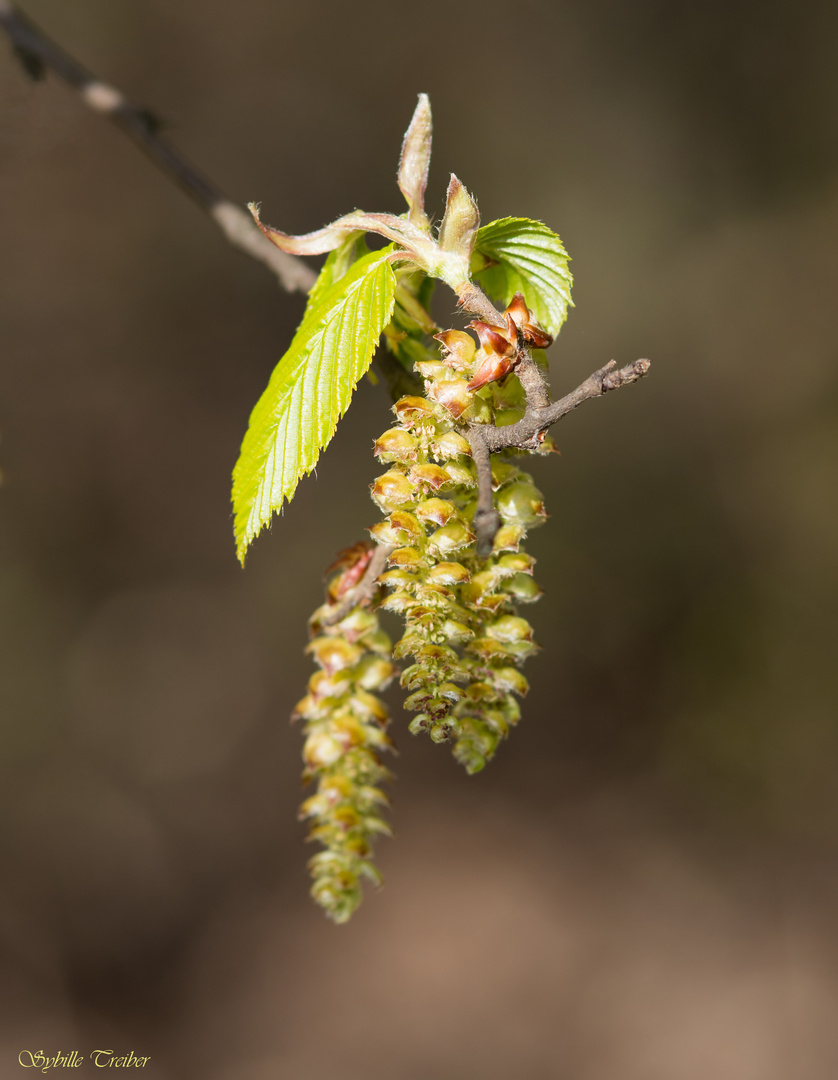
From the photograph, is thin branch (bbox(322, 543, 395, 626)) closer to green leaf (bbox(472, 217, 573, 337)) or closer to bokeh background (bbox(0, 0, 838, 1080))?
green leaf (bbox(472, 217, 573, 337))

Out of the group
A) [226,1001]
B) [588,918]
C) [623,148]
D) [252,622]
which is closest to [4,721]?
[252,622]

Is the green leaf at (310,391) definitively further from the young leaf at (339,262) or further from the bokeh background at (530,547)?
the bokeh background at (530,547)

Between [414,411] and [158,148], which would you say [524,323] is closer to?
[414,411]

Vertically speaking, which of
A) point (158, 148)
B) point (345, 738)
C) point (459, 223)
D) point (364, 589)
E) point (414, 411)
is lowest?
point (345, 738)

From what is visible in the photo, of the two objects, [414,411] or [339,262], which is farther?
[339,262]

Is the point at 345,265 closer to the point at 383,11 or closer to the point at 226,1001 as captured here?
the point at 383,11

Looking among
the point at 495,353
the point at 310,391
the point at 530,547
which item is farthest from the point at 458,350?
the point at 530,547

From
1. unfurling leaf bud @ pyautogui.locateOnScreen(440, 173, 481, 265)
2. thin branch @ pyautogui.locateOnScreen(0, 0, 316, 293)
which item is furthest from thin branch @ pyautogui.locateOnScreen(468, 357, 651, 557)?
thin branch @ pyautogui.locateOnScreen(0, 0, 316, 293)
